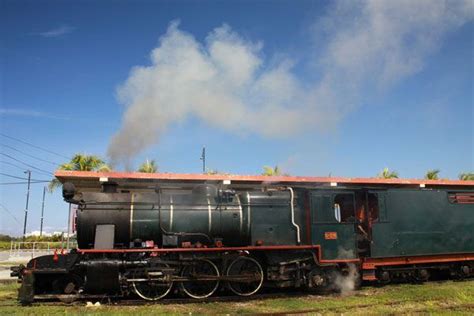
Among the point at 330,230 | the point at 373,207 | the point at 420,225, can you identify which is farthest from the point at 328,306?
the point at 420,225

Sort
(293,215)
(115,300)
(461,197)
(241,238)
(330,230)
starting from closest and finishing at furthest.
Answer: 1. (115,300)
2. (241,238)
3. (293,215)
4. (330,230)
5. (461,197)

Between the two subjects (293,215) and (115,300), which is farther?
(293,215)

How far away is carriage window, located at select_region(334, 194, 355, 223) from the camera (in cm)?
1278

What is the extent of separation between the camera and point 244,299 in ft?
36.0

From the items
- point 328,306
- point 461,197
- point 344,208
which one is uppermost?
point 461,197

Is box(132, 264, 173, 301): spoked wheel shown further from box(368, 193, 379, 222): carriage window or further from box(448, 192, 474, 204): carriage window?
box(448, 192, 474, 204): carriage window

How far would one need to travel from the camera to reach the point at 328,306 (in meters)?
10.1

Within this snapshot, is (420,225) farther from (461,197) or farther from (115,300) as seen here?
(115,300)

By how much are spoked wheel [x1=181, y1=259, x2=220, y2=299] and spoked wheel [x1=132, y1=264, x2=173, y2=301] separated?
1.55ft

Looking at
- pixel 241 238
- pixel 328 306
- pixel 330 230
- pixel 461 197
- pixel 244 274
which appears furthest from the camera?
pixel 461 197

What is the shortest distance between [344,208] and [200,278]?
5130mm

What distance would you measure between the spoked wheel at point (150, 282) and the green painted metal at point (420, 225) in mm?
6023

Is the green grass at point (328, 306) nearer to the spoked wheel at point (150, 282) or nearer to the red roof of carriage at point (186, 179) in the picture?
the spoked wheel at point (150, 282)

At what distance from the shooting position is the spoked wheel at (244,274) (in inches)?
438
